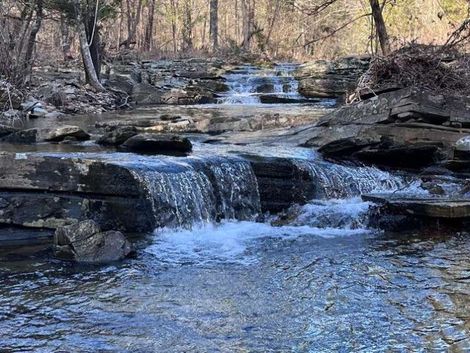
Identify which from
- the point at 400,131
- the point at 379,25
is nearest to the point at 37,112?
the point at 379,25

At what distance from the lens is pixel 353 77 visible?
2172 centimetres

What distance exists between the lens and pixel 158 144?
924cm

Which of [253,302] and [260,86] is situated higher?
[260,86]

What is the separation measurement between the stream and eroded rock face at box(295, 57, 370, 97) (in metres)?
12.3

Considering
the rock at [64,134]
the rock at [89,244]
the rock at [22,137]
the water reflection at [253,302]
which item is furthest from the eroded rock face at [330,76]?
the rock at [89,244]

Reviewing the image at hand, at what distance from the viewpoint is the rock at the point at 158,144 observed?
30.2 ft

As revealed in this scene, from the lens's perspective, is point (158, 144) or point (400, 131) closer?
point (158, 144)

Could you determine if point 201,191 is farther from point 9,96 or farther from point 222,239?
point 9,96

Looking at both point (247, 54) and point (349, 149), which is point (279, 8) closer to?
point (247, 54)

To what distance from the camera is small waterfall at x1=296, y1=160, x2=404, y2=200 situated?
28.3 ft

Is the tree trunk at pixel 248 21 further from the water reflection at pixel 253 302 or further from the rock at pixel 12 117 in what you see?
the water reflection at pixel 253 302

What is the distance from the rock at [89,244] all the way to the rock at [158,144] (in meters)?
3.07

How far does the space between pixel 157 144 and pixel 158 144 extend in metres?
0.02

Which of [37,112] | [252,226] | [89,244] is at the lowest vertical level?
[252,226]
